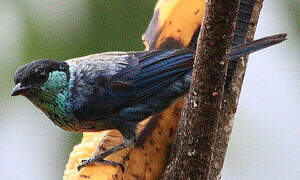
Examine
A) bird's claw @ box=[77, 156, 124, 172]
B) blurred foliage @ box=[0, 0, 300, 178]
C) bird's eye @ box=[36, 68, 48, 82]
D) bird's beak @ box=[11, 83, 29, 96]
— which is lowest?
bird's claw @ box=[77, 156, 124, 172]

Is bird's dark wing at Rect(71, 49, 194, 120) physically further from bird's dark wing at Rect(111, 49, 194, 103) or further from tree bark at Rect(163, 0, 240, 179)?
tree bark at Rect(163, 0, 240, 179)

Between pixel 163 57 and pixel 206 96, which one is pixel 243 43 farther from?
pixel 206 96

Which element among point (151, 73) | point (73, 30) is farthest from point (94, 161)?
point (73, 30)

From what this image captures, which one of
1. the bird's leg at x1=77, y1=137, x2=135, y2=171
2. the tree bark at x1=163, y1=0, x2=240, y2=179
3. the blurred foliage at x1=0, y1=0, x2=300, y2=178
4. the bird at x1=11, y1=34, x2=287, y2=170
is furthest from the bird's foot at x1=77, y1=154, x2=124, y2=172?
the blurred foliage at x1=0, y1=0, x2=300, y2=178

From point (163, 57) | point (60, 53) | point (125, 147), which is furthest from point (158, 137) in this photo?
point (60, 53)

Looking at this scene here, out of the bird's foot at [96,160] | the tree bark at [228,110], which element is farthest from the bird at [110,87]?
the tree bark at [228,110]

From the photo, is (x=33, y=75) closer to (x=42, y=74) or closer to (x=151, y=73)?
(x=42, y=74)
